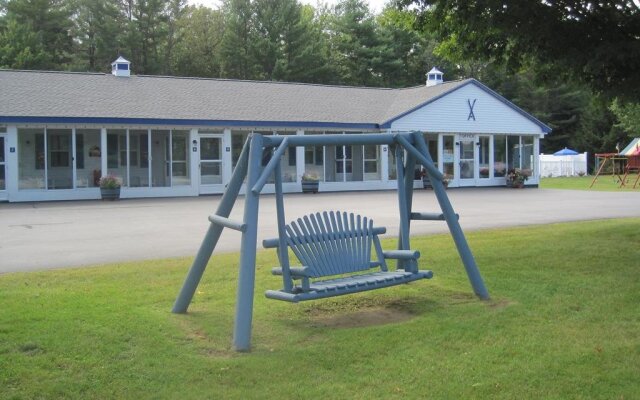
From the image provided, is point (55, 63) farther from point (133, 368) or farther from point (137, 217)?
point (133, 368)

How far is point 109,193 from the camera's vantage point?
1018 inches

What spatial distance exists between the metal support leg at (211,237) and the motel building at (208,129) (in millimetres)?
18758

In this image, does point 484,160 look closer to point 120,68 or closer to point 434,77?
point 434,77

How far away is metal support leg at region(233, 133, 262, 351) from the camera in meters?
6.04

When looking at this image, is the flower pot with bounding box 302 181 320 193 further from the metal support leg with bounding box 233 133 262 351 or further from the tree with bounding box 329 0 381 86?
the tree with bounding box 329 0 381 86

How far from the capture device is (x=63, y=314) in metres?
7.02

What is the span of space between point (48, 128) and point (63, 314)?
67.8 ft

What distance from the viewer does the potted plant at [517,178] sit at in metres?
34.4

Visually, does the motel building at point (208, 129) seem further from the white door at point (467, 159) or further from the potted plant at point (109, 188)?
the potted plant at point (109, 188)

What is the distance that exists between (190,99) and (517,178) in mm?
16024

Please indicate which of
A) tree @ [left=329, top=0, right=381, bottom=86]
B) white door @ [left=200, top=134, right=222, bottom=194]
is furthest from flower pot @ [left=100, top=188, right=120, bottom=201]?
tree @ [left=329, top=0, right=381, bottom=86]

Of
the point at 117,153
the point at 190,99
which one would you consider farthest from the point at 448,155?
the point at 117,153

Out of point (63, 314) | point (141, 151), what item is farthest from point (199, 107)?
point (63, 314)

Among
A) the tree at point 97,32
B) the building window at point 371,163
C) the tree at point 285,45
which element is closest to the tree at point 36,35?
the tree at point 97,32
